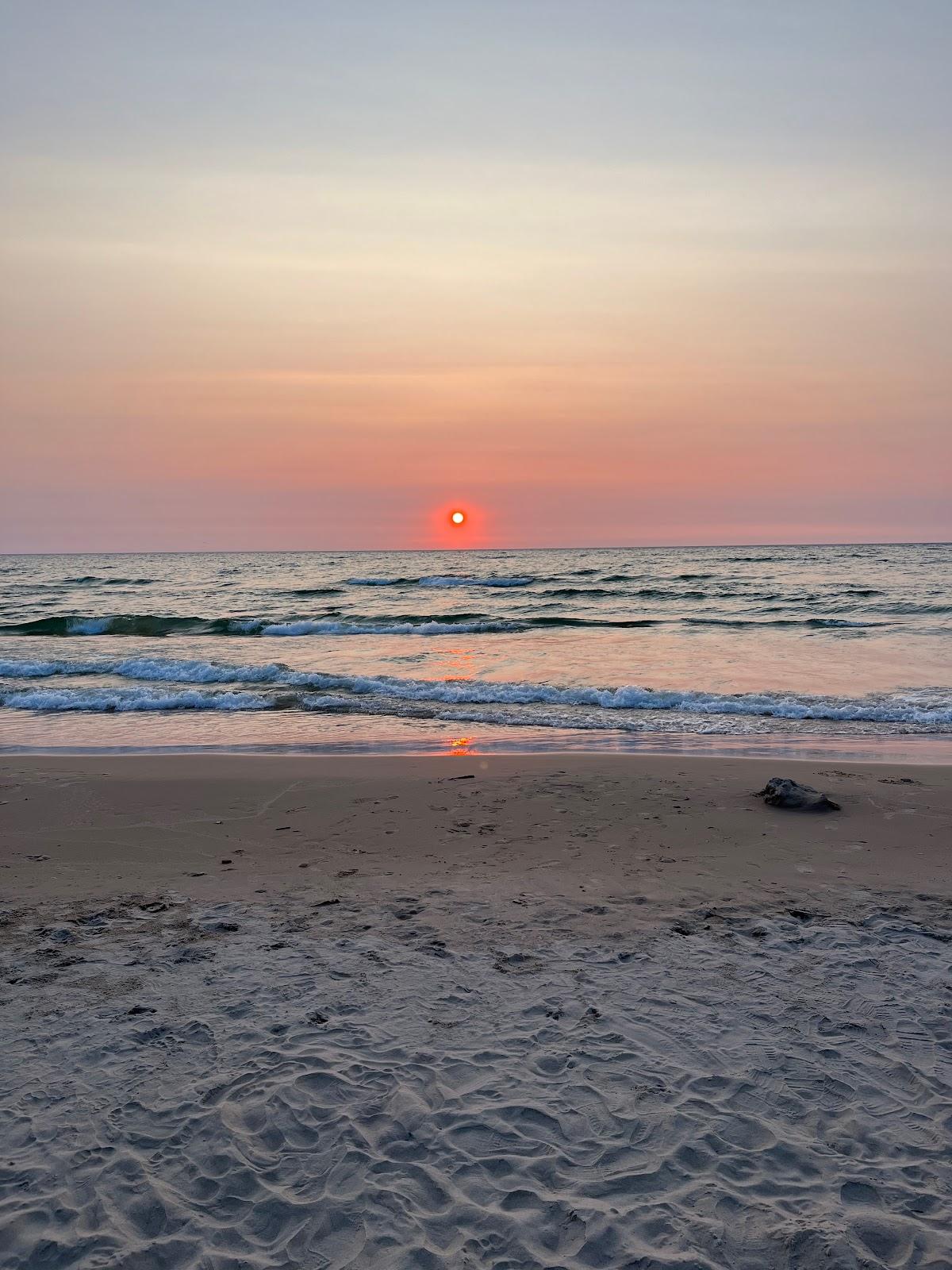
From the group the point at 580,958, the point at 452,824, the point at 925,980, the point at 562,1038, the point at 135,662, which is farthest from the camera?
the point at 135,662

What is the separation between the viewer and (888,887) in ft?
19.7

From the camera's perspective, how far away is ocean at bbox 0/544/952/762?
39.7ft

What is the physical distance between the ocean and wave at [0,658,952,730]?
0.05 meters

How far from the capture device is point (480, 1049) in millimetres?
3893

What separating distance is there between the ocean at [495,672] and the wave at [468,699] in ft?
0.17

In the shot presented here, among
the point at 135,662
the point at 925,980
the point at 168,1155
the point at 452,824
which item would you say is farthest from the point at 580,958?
the point at 135,662

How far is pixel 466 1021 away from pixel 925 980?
2.49 metres

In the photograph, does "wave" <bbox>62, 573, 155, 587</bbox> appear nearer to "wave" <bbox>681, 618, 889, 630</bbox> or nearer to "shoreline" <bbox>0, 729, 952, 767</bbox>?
"wave" <bbox>681, 618, 889, 630</bbox>

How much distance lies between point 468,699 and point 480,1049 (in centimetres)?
1099

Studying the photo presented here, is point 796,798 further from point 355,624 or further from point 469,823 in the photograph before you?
point 355,624

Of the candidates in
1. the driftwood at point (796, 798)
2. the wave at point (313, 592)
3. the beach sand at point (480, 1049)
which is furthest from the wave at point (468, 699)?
the wave at point (313, 592)

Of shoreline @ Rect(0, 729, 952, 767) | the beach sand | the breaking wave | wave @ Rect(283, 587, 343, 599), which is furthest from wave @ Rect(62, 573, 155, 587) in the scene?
the beach sand

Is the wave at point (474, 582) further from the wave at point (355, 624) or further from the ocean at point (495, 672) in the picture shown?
the wave at point (355, 624)

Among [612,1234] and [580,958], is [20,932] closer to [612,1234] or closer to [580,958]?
[580,958]
